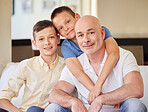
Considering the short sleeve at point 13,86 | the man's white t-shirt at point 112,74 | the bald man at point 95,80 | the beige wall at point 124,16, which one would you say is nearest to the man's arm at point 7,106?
the short sleeve at point 13,86

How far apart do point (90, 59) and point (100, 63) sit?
0.08 m

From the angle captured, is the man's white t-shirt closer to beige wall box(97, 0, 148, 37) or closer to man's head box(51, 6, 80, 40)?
man's head box(51, 6, 80, 40)

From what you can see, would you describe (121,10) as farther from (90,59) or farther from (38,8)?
(90,59)

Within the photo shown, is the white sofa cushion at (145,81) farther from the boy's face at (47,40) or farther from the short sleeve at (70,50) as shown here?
the boy's face at (47,40)

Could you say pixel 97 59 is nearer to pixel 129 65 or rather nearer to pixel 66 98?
pixel 129 65

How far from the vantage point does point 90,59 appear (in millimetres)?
1692

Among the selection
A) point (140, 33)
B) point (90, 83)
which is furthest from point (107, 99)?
point (140, 33)

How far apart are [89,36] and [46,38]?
1.18 feet

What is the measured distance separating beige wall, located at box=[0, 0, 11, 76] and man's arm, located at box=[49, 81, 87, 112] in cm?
96

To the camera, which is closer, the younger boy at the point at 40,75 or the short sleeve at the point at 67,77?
the short sleeve at the point at 67,77

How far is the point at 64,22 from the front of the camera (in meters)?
1.88

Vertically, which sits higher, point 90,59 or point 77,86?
point 90,59

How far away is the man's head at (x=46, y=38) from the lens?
1.80 meters

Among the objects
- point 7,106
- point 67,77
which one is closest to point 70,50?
point 67,77
